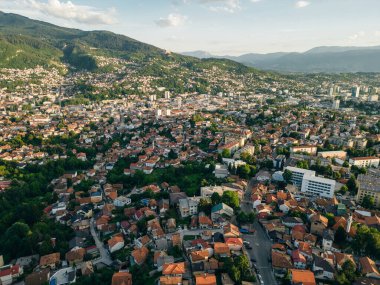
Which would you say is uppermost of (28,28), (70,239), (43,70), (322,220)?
(28,28)

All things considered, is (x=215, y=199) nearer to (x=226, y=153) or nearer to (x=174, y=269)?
(x=174, y=269)

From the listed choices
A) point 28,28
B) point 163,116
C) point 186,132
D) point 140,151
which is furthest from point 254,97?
point 28,28

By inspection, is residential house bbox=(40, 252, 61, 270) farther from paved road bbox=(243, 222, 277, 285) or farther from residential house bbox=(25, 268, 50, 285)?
paved road bbox=(243, 222, 277, 285)

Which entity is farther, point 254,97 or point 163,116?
point 254,97

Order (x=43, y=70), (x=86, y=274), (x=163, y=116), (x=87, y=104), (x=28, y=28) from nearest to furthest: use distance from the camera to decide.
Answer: (x=86, y=274) < (x=163, y=116) < (x=87, y=104) < (x=43, y=70) < (x=28, y=28)

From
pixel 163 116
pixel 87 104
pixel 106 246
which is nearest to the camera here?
pixel 106 246

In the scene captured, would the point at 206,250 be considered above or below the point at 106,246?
above

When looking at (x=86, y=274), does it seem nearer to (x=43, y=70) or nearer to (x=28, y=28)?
(x=43, y=70)
